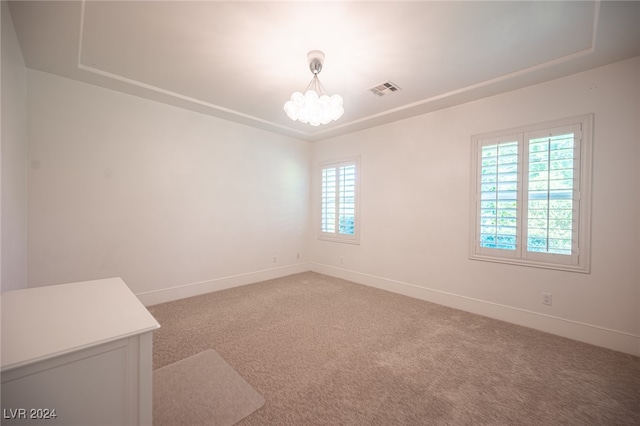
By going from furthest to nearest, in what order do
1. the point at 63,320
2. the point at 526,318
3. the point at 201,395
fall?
the point at 526,318
the point at 201,395
the point at 63,320

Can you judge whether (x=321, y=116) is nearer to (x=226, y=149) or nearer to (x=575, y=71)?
(x=226, y=149)

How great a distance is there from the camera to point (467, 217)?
3158 millimetres

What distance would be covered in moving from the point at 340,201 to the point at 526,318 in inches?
118

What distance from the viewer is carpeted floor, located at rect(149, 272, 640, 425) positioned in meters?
1.57

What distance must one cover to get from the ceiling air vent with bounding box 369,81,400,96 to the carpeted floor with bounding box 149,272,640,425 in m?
2.67

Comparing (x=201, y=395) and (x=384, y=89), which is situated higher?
(x=384, y=89)

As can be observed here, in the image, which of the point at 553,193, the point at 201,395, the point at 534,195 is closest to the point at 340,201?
the point at 534,195

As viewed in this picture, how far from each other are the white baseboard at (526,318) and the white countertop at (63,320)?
3.34m

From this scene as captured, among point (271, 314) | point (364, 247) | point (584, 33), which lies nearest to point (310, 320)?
point (271, 314)

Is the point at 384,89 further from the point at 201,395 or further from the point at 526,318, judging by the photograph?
the point at 201,395

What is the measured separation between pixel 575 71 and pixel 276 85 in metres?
3.02

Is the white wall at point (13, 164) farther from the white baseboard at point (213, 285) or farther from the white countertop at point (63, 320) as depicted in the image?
the white baseboard at point (213, 285)

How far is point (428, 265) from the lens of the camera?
350 cm

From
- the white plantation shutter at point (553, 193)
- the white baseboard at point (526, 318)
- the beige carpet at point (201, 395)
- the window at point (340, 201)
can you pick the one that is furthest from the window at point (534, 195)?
the beige carpet at point (201, 395)
